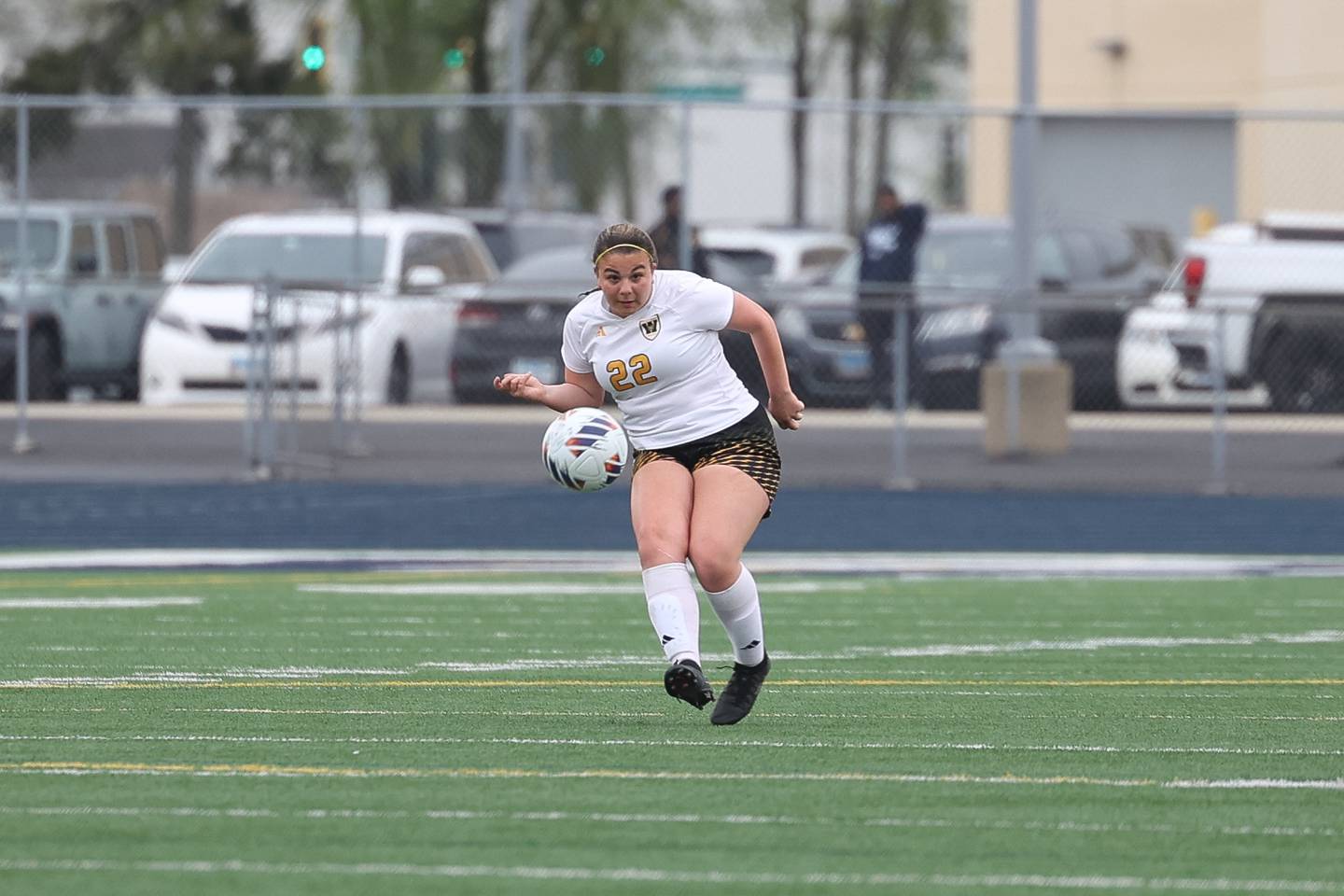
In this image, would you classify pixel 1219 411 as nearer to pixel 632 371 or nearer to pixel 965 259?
pixel 965 259

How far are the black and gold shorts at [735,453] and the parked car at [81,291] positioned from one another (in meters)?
13.6

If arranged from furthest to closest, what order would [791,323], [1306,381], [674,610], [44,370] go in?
[44,370], [791,323], [1306,381], [674,610]

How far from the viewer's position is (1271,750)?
8.02 metres

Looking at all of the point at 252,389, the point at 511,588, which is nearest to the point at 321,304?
the point at 252,389

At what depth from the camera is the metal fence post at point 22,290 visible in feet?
69.0

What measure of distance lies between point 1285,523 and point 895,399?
330 cm

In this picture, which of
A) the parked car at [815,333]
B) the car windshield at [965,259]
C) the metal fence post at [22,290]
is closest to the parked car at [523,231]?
the parked car at [815,333]

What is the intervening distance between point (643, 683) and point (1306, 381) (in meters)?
12.7

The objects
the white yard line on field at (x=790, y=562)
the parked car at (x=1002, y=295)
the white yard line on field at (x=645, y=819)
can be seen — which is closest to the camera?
the white yard line on field at (x=645, y=819)

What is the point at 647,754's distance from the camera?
780cm

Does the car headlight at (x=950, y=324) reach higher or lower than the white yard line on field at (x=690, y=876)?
higher

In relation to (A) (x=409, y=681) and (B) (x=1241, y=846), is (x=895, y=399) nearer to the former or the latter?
(A) (x=409, y=681)

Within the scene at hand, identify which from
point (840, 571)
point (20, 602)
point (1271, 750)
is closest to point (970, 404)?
point (840, 571)

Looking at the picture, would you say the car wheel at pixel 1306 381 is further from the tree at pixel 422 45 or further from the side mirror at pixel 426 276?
the tree at pixel 422 45
